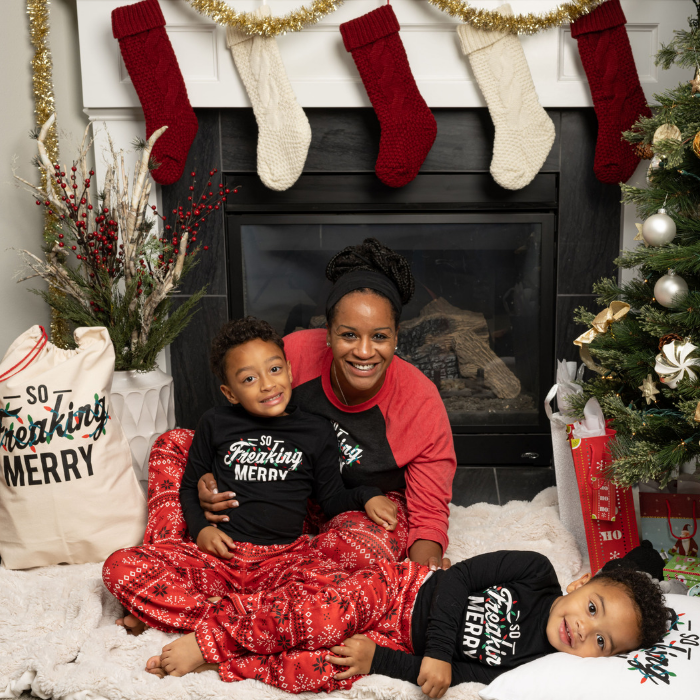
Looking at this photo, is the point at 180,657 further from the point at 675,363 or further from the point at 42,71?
the point at 42,71

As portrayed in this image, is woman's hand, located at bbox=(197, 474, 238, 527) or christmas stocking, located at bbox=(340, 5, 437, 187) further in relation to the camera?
christmas stocking, located at bbox=(340, 5, 437, 187)

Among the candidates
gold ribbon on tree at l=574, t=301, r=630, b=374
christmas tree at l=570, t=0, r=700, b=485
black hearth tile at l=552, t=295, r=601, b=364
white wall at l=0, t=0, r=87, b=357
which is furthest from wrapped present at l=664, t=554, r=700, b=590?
white wall at l=0, t=0, r=87, b=357

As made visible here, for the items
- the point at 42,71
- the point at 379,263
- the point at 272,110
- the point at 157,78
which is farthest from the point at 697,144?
the point at 42,71

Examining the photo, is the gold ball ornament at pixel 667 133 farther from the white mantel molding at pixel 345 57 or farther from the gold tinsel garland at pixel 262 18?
the gold tinsel garland at pixel 262 18

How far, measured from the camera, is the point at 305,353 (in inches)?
72.5

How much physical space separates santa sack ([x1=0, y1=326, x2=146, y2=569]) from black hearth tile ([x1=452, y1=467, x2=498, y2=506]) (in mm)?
1047

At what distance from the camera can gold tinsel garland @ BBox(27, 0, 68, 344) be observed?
6.98 ft

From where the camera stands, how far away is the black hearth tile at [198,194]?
2.31 meters

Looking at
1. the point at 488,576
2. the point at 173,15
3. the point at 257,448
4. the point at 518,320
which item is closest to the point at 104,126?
the point at 173,15

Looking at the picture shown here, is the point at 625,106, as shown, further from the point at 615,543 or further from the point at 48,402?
the point at 48,402

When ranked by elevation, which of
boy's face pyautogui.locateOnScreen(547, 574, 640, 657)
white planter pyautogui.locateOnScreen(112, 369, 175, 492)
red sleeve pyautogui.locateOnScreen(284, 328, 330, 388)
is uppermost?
red sleeve pyautogui.locateOnScreen(284, 328, 330, 388)

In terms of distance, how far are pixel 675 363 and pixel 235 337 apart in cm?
97

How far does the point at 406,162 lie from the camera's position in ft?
7.02

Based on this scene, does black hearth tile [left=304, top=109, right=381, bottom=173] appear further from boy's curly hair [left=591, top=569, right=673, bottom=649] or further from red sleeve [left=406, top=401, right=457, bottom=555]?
boy's curly hair [left=591, top=569, right=673, bottom=649]
